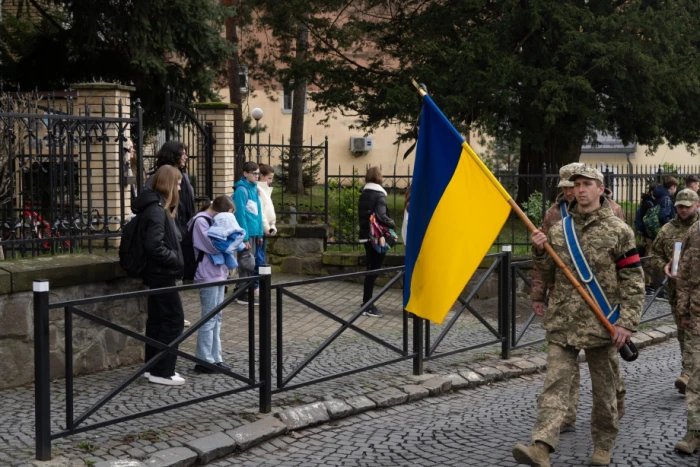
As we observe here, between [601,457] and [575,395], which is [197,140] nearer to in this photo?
[575,395]

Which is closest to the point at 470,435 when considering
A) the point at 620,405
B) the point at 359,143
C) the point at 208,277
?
the point at 620,405

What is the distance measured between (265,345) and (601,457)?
2.42 meters

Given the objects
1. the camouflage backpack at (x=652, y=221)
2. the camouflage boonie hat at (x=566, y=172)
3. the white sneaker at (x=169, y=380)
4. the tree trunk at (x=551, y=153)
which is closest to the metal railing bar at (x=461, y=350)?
the camouflage boonie hat at (x=566, y=172)

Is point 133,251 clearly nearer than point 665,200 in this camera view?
Yes

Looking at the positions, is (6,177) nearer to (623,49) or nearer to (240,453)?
(240,453)

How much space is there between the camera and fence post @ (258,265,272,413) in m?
7.10

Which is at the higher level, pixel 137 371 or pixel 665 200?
pixel 665 200

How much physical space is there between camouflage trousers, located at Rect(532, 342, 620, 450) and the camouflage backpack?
862cm

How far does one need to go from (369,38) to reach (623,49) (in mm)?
5550

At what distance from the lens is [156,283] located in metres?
7.93

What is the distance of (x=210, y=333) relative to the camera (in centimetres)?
804

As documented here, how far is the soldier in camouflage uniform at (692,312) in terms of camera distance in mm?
6398

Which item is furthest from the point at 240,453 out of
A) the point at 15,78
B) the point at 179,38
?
the point at 15,78

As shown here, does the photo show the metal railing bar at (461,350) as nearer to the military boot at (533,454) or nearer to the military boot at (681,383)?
the military boot at (681,383)
